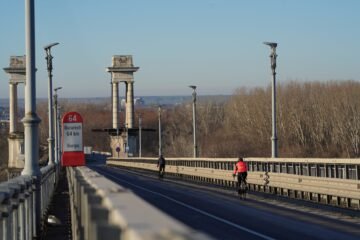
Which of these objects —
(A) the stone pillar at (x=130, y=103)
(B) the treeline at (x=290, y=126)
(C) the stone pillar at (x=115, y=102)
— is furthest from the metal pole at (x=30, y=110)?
(C) the stone pillar at (x=115, y=102)

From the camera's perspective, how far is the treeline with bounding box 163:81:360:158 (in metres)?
104

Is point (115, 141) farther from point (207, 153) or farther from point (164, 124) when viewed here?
point (164, 124)

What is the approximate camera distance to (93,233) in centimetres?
477

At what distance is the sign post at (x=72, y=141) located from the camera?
22766mm

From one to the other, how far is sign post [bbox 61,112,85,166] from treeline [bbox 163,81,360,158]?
7364 centimetres

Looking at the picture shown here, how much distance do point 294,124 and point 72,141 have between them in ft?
316

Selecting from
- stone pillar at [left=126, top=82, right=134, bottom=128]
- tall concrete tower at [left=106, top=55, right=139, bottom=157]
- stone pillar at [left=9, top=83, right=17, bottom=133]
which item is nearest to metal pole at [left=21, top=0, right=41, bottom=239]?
stone pillar at [left=9, top=83, right=17, bottom=133]

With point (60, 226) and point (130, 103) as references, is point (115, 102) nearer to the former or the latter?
point (130, 103)

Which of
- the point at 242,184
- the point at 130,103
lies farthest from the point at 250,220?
the point at 130,103

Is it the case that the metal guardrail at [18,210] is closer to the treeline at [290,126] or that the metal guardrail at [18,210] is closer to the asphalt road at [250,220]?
the asphalt road at [250,220]

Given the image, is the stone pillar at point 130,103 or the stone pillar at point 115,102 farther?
the stone pillar at point 115,102

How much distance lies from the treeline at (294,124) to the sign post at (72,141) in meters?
73.6

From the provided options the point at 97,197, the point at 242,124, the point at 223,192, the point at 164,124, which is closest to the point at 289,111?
the point at 242,124

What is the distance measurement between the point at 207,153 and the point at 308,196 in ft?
277
